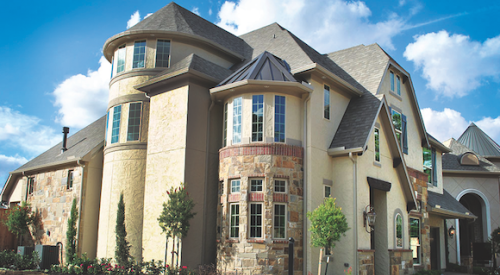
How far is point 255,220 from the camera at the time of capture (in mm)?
15914

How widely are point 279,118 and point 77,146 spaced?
45.6 ft

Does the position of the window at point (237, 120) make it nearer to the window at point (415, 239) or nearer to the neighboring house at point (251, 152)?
the neighboring house at point (251, 152)

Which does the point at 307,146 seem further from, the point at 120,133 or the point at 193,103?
the point at 120,133

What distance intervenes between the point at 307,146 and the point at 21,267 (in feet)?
47.2

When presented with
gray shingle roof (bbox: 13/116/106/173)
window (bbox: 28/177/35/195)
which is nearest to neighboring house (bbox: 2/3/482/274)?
gray shingle roof (bbox: 13/116/106/173)

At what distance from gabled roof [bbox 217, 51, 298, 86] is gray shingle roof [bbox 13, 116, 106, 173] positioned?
8957 mm

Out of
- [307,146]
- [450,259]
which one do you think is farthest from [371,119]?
[450,259]

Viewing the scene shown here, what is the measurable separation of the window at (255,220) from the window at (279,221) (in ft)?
1.85

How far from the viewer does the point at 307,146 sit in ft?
56.0

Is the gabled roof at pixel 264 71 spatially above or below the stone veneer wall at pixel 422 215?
above

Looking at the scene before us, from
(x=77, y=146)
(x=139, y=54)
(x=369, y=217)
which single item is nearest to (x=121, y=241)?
(x=139, y=54)

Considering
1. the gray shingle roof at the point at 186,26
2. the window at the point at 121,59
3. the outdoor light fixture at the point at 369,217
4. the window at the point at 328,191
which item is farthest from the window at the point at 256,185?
the window at the point at 121,59

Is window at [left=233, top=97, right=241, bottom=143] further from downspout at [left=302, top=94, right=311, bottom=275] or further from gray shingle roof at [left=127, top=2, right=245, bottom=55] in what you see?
gray shingle roof at [left=127, top=2, right=245, bottom=55]

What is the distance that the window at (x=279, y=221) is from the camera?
15.9m
